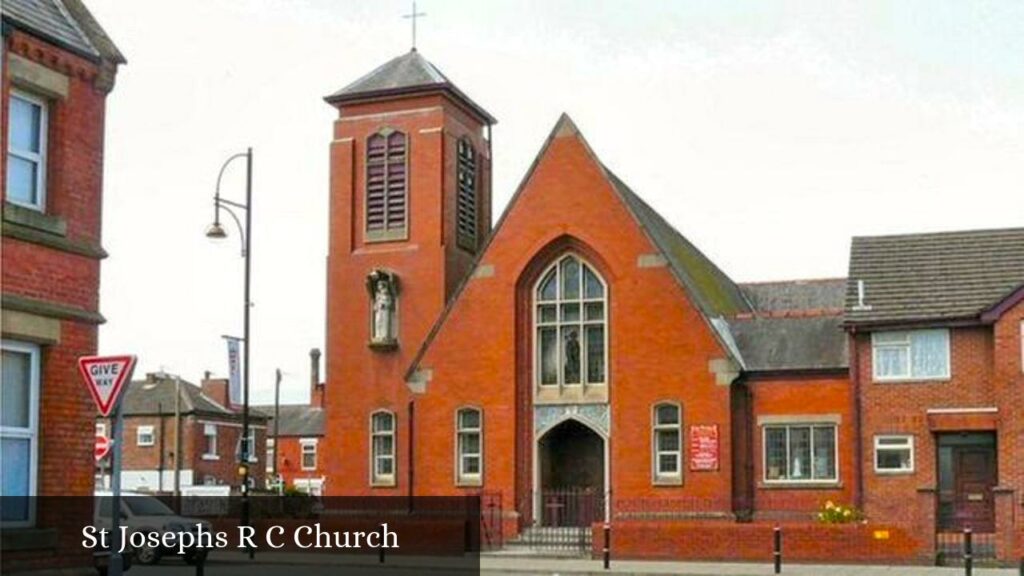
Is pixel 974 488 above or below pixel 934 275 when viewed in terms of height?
below

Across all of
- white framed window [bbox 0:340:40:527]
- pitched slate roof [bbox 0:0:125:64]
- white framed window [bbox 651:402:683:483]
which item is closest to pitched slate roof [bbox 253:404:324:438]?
white framed window [bbox 651:402:683:483]

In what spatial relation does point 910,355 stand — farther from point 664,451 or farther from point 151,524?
point 151,524

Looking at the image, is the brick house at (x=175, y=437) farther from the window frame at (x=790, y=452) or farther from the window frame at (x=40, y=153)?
the window frame at (x=40, y=153)

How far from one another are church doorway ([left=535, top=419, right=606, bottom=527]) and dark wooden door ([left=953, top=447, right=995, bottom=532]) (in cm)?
983

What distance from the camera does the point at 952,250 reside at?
3766cm

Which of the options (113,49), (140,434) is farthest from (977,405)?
(140,434)

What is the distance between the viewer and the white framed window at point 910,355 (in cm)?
3547

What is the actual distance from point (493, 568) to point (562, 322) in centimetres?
1155

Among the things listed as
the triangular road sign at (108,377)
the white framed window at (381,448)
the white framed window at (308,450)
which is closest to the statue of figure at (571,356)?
the white framed window at (381,448)

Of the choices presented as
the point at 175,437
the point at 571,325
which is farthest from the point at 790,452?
the point at 175,437

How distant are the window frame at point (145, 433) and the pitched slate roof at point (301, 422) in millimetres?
11630

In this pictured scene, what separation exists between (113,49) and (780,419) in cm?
2609

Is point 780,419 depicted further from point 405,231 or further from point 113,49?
point 113,49

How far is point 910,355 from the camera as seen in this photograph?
3588 centimetres
